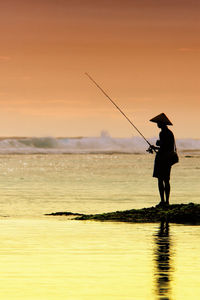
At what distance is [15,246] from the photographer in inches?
458

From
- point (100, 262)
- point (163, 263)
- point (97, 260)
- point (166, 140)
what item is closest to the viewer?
point (163, 263)

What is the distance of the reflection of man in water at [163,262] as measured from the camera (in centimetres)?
810

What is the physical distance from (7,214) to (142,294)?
11801 mm

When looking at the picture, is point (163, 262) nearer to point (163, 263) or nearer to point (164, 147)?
point (163, 263)

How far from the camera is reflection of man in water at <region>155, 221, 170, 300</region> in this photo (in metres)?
8.10

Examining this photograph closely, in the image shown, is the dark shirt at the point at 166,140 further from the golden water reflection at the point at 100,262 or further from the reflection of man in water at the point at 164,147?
the golden water reflection at the point at 100,262

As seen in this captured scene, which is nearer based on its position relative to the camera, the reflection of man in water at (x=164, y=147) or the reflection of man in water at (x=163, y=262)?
the reflection of man in water at (x=163, y=262)

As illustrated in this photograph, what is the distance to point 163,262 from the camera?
32.8 feet

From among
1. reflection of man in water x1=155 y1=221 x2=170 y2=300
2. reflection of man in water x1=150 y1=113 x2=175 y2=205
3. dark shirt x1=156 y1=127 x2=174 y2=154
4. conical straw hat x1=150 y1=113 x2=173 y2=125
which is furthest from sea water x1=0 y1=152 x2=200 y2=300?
conical straw hat x1=150 y1=113 x2=173 y2=125

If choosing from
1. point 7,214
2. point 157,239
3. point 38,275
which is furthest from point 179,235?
point 7,214

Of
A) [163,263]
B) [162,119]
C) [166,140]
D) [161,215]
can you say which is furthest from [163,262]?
[162,119]

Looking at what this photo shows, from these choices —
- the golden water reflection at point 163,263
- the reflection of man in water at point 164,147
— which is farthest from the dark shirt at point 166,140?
the golden water reflection at point 163,263

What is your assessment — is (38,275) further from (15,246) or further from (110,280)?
(15,246)

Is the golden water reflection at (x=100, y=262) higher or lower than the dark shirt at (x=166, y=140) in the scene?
lower
